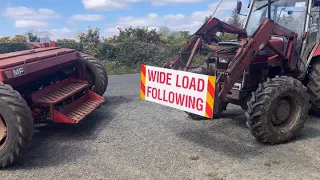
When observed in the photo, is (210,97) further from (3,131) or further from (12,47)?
(12,47)

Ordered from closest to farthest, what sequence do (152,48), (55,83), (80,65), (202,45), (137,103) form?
(202,45) < (55,83) < (80,65) < (137,103) < (152,48)

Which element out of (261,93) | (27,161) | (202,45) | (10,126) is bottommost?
(27,161)

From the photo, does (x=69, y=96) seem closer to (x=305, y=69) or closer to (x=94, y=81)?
(x=94, y=81)

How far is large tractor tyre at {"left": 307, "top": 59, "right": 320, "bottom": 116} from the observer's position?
234 inches

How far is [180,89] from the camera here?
4652mm

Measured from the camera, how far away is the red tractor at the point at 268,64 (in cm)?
487

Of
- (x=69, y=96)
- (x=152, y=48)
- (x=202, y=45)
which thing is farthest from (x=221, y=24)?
(x=152, y=48)

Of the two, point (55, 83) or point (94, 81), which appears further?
point (94, 81)

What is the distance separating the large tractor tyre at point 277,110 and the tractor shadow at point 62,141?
235 centimetres

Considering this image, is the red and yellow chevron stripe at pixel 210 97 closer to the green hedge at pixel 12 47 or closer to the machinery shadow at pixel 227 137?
the machinery shadow at pixel 227 137

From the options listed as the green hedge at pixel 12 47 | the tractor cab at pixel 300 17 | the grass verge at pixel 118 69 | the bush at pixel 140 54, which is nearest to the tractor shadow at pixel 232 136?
the tractor cab at pixel 300 17

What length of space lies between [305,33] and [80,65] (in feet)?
14.1

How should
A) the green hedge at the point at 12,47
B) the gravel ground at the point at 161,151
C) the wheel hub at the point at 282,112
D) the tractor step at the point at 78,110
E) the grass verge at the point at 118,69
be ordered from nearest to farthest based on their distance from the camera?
the gravel ground at the point at 161,151 → the wheel hub at the point at 282,112 → the tractor step at the point at 78,110 → the grass verge at the point at 118,69 → the green hedge at the point at 12,47

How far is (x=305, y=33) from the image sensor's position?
5938mm
